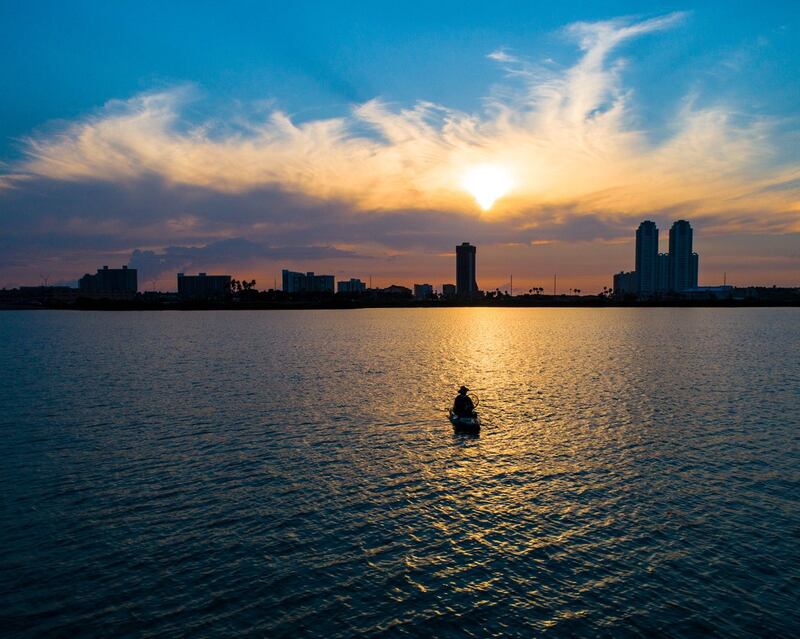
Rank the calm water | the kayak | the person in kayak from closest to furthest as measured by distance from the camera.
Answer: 1. the calm water
2. the kayak
3. the person in kayak

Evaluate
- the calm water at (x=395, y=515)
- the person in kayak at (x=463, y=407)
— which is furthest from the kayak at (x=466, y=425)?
the calm water at (x=395, y=515)

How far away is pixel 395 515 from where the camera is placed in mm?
28969

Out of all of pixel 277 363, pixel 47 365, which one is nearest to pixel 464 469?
pixel 277 363

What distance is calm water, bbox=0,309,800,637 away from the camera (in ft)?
65.8

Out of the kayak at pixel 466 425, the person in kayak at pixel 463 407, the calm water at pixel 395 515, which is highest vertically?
the person in kayak at pixel 463 407

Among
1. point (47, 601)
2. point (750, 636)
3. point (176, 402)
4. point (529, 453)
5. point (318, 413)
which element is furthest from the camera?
point (176, 402)

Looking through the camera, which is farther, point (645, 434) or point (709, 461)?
point (645, 434)

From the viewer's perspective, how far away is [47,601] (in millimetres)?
20578

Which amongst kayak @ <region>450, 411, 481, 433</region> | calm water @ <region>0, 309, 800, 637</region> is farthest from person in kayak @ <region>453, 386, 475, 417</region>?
calm water @ <region>0, 309, 800, 637</region>

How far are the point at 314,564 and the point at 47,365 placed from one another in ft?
297

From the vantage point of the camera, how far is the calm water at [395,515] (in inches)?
790

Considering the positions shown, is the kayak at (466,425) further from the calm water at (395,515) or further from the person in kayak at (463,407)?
the calm water at (395,515)

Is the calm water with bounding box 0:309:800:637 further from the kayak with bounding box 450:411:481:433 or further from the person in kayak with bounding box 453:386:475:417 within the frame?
the person in kayak with bounding box 453:386:475:417

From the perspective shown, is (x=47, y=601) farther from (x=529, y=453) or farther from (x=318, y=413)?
(x=318, y=413)
